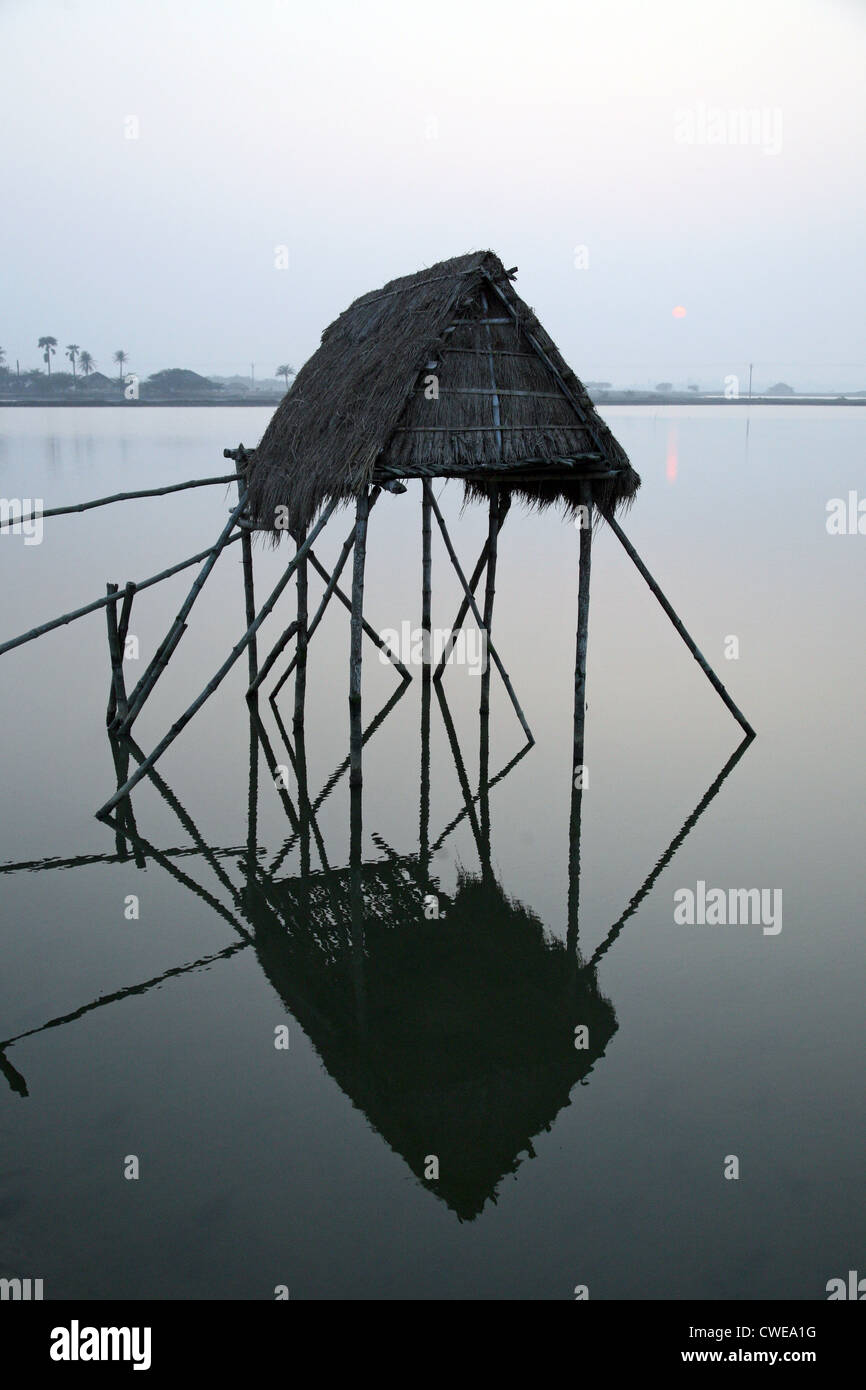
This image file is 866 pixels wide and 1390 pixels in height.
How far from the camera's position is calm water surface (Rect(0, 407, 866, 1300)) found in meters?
5.68

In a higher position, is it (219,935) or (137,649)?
(137,649)

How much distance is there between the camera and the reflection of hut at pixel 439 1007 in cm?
658

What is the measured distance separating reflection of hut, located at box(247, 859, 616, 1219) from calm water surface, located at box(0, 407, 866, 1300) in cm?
3

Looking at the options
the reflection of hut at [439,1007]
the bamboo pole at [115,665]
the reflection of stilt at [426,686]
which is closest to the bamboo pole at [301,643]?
the reflection of stilt at [426,686]

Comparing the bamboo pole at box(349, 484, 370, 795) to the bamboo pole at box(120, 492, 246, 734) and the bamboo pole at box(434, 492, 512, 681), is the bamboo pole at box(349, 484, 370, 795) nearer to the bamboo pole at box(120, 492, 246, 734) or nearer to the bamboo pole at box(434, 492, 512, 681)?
the bamboo pole at box(120, 492, 246, 734)

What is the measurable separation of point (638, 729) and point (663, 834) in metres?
3.29

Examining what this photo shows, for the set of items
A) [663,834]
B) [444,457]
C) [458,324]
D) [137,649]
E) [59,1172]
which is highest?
[458,324]

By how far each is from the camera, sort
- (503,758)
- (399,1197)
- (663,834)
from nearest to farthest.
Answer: (399,1197), (663,834), (503,758)

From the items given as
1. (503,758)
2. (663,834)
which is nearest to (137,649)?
(503,758)

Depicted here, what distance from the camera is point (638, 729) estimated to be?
1409 cm

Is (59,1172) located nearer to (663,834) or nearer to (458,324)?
(663,834)

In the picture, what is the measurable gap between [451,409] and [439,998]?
6.39 meters

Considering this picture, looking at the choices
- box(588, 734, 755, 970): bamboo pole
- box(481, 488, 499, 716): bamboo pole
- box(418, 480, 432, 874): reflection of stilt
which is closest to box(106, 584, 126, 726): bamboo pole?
box(418, 480, 432, 874): reflection of stilt

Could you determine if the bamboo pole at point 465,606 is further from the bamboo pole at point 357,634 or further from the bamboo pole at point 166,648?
the bamboo pole at point 166,648
